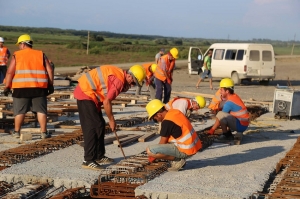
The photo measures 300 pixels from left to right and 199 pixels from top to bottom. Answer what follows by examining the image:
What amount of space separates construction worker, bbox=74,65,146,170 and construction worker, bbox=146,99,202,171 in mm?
472

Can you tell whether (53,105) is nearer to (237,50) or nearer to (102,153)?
(102,153)

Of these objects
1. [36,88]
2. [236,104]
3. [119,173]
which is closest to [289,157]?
[236,104]

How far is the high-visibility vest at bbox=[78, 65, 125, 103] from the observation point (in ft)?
26.5

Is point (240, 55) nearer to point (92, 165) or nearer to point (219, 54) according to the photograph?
point (219, 54)

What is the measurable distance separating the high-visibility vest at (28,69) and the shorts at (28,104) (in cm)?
26

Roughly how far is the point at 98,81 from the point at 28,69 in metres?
2.65

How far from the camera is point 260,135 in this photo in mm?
12383

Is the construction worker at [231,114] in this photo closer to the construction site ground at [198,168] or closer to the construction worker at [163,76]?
the construction site ground at [198,168]

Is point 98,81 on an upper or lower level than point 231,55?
upper

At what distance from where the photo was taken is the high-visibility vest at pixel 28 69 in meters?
10.4

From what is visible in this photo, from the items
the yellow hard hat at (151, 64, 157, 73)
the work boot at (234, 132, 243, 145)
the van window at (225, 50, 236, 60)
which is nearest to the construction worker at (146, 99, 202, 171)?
the work boot at (234, 132, 243, 145)

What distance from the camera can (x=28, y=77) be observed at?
1041 cm

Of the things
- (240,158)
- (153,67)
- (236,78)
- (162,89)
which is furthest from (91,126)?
(236,78)

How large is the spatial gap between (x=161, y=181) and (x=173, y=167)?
0.70 m
